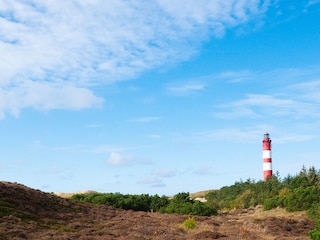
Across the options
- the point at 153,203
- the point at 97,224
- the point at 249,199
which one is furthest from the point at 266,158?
the point at 97,224

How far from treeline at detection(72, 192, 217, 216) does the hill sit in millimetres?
7657

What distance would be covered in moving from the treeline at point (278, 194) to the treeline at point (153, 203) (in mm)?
7709

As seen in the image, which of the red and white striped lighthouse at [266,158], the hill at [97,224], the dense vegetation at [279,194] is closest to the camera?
the hill at [97,224]

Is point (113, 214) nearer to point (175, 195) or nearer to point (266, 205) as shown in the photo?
point (175, 195)

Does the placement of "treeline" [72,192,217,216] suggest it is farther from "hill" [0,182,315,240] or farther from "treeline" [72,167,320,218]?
"hill" [0,182,315,240]

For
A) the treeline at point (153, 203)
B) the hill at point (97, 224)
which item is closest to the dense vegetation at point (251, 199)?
the treeline at point (153, 203)

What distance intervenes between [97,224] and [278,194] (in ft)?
99.7

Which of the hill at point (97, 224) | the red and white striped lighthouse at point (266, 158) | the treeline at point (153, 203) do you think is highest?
the red and white striped lighthouse at point (266, 158)

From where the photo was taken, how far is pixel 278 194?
58875mm

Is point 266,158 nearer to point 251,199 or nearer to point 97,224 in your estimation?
point 251,199

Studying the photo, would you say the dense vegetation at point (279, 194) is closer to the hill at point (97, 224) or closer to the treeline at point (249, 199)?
the treeline at point (249, 199)

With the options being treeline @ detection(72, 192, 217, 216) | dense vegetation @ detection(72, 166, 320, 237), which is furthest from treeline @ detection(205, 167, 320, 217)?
treeline @ detection(72, 192, 217, 216)

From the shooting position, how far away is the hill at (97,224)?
29.2 m

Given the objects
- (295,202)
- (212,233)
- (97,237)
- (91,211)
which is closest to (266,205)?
(295,202)
